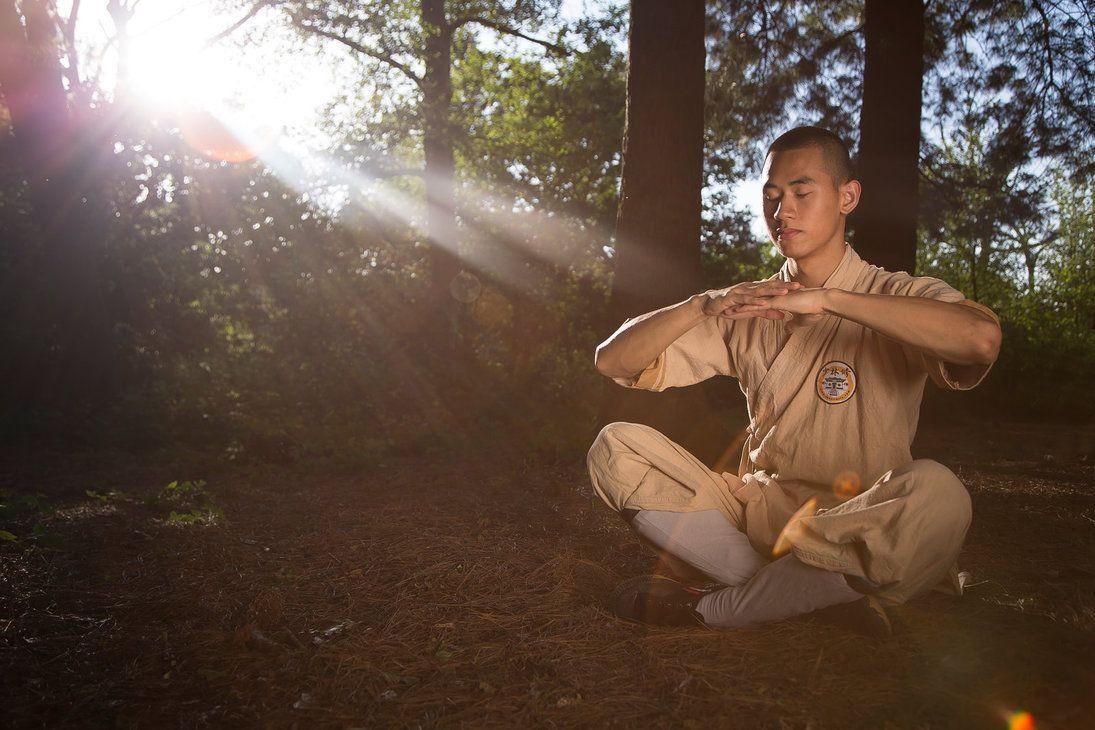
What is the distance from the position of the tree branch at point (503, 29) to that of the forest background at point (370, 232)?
0.17 feet

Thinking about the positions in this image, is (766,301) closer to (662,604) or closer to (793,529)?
(793,529)

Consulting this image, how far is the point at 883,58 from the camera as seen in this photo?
6.50 m

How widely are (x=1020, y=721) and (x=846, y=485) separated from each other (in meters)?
0.78

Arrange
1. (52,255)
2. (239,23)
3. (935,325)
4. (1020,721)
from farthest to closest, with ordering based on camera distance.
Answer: (239,23)
(52,255)
(935,325)
(1020,721)

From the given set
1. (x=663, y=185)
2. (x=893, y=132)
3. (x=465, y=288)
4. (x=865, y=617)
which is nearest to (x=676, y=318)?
(x=865, y=617)

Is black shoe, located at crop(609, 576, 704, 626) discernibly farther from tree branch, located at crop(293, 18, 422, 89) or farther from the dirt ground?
tree branch, located at crop(293, 18, 422, 89)

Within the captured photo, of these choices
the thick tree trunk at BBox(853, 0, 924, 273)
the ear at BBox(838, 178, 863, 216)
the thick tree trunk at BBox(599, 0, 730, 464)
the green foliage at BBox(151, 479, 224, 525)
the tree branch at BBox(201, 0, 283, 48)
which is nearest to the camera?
the ear at BBox(838, 178, 863, 216)

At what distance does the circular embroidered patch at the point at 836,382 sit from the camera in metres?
2.41

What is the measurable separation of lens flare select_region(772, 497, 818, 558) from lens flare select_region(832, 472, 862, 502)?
2.7 inches

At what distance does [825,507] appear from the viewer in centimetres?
239

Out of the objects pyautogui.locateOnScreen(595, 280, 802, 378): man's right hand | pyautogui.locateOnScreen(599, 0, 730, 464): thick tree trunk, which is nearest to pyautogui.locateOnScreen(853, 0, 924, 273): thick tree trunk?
pyautogui.locateOnScreen(599, 0, 730, 464): thick tree trunk

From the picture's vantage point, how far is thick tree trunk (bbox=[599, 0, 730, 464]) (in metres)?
4.88

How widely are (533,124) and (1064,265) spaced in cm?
1108

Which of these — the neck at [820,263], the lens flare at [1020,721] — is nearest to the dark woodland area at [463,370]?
the lens flare at [1020,721]
